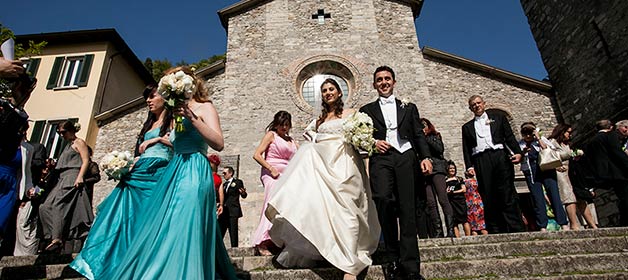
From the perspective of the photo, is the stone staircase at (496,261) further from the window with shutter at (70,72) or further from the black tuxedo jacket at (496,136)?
the window with shutter at (70,72)

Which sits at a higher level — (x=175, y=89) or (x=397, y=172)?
(x=175, y=89)

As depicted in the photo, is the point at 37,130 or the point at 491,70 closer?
the point at 491,70

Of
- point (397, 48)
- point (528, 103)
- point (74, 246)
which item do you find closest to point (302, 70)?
point (397, 48)

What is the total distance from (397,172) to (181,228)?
6.65 feet

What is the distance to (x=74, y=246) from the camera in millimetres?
6191

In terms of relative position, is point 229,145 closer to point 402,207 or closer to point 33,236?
point 33,236

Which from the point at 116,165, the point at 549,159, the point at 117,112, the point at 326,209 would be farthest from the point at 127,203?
the point at 117,112

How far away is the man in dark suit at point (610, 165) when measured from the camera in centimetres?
556

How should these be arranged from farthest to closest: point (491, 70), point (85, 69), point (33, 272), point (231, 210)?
point (85, 69) < point (491, 70) < point (231, 210) < point (33, 272)

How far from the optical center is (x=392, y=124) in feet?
12.8

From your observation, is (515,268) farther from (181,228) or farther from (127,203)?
(127,203)

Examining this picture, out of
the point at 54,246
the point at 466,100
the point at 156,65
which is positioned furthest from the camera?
the point at 156,65

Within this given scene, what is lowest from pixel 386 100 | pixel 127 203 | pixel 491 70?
pixel 127 203

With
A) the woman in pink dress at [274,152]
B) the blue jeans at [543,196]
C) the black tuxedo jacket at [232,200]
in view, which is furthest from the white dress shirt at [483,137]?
the black tuxedo jacket at [232,200]
